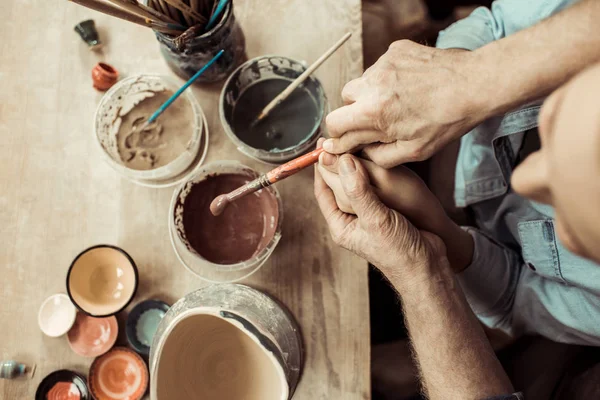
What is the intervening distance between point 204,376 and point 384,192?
0.45 meters

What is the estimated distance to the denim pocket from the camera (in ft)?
2.98

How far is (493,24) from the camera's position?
3.27 feet

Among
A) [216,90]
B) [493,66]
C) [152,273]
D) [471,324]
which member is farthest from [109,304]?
[493,66]

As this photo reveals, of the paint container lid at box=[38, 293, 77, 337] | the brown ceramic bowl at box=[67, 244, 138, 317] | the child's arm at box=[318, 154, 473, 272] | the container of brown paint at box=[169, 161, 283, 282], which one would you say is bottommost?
the paint container lid at box=[38, 293, 77, 337]

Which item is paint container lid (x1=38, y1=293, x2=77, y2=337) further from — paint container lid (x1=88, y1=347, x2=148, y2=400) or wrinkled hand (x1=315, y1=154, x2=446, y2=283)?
wrinkled hand (x1=315, y1=154, x2=446, y2=283)

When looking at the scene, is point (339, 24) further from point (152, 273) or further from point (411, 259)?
point (152, 273)

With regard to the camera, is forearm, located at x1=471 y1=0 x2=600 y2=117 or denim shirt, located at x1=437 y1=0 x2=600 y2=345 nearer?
forearm, located at x1=471 y1=0 x2=600 y2=117

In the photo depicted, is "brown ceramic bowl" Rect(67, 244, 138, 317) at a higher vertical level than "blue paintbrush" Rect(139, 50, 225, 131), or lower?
lower

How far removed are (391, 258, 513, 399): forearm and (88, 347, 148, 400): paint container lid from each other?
1.75 ft

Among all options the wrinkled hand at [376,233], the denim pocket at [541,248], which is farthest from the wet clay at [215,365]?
the denim pocket at [541,248]

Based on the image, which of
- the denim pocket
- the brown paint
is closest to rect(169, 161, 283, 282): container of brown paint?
the brown paint

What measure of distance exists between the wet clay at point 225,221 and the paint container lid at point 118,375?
252 millimetres

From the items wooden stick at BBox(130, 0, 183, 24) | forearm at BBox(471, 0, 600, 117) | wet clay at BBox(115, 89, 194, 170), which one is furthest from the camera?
wet clay at BBox(115, 89, 194, 170)

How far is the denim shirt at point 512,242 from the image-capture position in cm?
89
